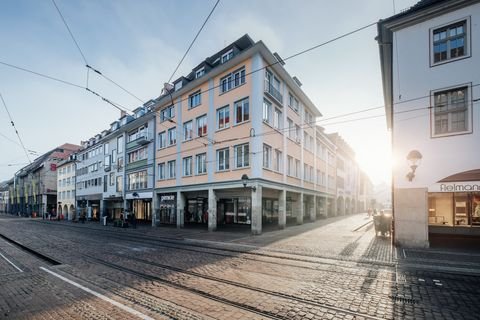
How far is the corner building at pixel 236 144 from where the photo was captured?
66.0ft

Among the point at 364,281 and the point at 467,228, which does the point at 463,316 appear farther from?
the point at 467,228

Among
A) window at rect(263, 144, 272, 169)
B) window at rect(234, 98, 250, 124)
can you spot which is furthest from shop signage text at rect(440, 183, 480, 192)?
window at rect(234, 98, 250, 124)

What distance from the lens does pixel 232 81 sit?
2208cm

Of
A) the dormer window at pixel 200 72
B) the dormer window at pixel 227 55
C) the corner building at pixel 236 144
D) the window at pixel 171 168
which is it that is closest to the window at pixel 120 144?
the corner building at pixel 236 144

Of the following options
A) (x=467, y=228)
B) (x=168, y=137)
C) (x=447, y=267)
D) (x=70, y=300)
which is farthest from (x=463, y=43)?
(x=168, y=137)

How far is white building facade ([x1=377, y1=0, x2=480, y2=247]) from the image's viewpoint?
11570 mm

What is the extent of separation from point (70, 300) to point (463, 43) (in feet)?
56.3

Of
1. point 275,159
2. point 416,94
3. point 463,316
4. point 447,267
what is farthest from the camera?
point 275,159

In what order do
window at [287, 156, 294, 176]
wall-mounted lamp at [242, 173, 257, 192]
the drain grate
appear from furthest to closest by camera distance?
window at [287, 156, 294, 176]
wall-mounted lamp at [242, 173, 257, 192]
the drain grate

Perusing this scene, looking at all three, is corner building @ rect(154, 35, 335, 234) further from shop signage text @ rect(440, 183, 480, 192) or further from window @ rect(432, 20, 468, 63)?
shop signage text @ rect(440, 183, 480, 192)

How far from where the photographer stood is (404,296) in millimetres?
6258

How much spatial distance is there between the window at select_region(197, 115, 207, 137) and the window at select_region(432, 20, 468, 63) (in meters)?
16.7

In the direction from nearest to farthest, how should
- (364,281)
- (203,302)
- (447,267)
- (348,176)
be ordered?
1. (203,302)
2. (364,281)
3. (447,267)
4. (348,176)

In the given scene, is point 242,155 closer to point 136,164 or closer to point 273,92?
point 273,92
